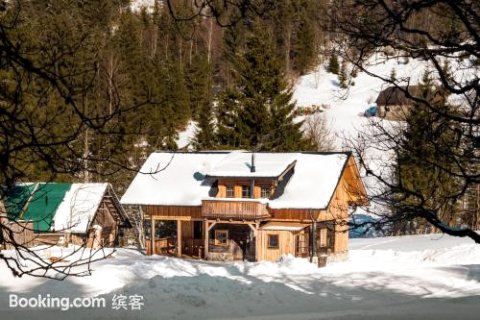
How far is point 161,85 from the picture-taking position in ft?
198

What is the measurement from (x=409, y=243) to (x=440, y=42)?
2753 cm

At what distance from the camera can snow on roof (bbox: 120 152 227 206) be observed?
33.3 meters

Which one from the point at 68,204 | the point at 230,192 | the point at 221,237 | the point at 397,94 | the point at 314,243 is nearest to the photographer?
the point at 397,94

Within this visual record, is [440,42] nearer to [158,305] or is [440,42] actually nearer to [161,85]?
[158,305]

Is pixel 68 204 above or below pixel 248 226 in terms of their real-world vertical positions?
above

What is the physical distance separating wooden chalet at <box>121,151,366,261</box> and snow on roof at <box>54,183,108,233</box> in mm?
2063

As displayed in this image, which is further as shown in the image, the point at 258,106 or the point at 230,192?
the point at 258,106

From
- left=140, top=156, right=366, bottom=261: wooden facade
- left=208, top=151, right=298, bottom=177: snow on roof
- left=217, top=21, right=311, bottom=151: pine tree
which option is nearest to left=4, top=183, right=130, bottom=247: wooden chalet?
left=140, top=156, right=366, bottom=261: wooden facade

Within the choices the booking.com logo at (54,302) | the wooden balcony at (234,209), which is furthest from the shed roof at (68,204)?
the booking.com logo at (54,302)

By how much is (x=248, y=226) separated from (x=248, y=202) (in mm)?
2424

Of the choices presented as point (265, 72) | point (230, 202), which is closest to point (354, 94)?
point (265, 72)

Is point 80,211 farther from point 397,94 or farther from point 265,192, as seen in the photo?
point 397,94

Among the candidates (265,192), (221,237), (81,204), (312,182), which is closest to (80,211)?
(81,204)

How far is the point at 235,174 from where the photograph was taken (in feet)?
103
